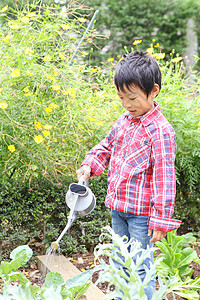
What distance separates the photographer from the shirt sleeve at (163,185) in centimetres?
154

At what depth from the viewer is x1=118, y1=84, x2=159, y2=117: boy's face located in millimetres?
1585

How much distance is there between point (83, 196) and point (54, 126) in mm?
879

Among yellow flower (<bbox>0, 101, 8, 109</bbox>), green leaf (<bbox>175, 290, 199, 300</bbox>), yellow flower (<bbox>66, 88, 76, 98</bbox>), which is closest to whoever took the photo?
green leaf (<bbox>175, 290, 199, 300</bbox>)

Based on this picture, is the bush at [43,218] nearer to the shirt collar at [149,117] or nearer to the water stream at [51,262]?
the water stream at [51,262]

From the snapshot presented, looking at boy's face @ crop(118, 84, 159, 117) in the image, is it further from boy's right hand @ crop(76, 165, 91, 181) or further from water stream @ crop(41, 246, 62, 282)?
water stream @ crop(41, 246, 62, 282)

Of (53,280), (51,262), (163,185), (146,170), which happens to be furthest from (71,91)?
(53,280)

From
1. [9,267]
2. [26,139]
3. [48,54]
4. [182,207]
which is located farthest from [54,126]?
[182,207]

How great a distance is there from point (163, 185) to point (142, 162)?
148 millimetres

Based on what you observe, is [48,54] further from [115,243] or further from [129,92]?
[115,243]

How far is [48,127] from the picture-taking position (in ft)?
7.31

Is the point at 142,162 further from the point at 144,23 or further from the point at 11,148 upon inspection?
the point at 144,23

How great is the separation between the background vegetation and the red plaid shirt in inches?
26.5

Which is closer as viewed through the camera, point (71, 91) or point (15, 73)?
point (15, 73)

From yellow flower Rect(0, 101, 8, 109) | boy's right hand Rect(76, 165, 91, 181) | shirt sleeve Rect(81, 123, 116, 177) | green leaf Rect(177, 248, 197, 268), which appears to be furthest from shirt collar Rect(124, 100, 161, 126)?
green leaf Rect(177, 248, 197, 268)
